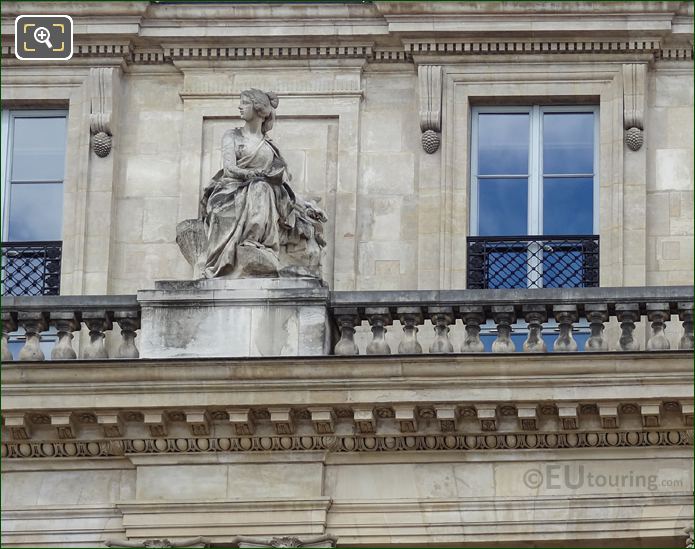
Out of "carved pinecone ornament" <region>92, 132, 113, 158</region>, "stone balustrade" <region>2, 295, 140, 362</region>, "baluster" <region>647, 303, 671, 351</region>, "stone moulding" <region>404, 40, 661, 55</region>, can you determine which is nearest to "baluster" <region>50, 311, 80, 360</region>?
"stone balustrade" <region>2, 295, 140, 362</region>

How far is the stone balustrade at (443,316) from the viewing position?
25.5 metres

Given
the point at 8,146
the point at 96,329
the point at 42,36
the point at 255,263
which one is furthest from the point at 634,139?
the point at 8,146

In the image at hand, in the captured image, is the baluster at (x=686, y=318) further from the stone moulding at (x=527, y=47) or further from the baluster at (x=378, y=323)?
the stone moulding at (x=527, y=47)

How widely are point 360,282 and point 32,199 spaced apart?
10.1 feet

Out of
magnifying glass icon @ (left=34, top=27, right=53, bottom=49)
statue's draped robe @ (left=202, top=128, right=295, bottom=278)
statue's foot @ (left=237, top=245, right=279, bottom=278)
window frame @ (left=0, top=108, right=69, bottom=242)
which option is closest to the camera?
statue's foot @ (left=237, top=245, right=279, bottom=278)

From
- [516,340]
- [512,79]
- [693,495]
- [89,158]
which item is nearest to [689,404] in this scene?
[693,495]

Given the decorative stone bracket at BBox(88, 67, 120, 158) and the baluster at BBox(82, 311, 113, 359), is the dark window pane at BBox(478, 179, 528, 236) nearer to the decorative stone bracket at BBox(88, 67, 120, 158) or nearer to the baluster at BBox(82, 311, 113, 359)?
the decorative stone bracket at BBox(88, 67, 120, 158)

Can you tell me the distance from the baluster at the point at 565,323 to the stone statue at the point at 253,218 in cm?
202

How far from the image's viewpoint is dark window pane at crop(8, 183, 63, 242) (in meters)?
28.2

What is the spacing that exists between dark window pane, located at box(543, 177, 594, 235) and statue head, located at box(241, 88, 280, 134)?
2663 millimetres

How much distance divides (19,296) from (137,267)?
152 centimetres

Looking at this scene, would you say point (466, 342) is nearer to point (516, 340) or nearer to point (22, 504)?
point (516, 340)

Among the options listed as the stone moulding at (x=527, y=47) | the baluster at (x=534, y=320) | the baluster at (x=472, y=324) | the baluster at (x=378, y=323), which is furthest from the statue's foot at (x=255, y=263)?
the stone moulding at (x=527, y=47)

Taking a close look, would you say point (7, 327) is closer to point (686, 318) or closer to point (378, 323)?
point (378, 323)
